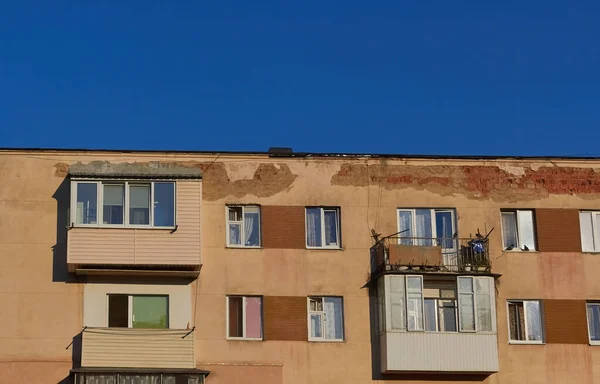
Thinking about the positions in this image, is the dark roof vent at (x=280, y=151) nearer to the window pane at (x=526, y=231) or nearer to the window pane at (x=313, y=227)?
the window pane at (x=313, y=227)

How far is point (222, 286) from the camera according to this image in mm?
37000

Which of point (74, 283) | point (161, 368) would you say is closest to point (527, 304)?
point (161, 368)

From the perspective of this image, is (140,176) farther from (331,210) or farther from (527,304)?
(527,304)

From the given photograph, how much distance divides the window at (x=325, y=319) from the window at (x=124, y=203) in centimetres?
563

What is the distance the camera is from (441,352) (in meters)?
36.4

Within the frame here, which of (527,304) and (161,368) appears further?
(527,304)

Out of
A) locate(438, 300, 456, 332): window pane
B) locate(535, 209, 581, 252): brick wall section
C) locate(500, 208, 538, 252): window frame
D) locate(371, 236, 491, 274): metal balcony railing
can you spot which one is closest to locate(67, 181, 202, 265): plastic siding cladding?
locate(371, 236, 491, 274): metal balcony railing

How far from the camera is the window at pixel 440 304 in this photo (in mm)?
36656

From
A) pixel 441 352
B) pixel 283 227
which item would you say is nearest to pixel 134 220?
pixel 283 227

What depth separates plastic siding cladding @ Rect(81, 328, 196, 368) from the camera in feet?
117

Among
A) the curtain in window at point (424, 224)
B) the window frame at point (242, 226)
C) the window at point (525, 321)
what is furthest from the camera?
the curtain in window at point (424, 224)

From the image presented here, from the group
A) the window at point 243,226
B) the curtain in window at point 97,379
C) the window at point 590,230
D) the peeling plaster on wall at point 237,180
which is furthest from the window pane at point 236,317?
the window at point 590,230

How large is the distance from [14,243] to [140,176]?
15.6ft

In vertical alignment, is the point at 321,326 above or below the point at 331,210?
below
